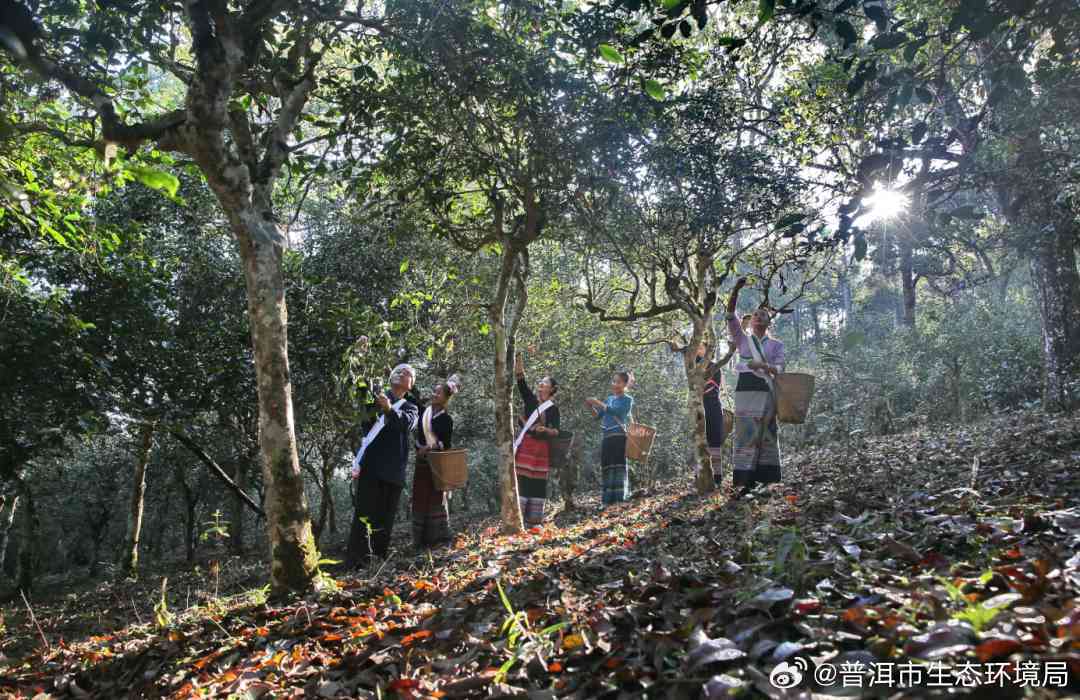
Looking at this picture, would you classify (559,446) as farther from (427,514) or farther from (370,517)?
(370,517)

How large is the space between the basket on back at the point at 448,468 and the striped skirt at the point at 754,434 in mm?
3042

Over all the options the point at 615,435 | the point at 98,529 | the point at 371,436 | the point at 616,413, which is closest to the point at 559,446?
the point at 616,413

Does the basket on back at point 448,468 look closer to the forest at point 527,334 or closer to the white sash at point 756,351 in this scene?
the forest at point 527,334

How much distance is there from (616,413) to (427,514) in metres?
3.68

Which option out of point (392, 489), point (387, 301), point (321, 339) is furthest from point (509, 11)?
point (387, 301)

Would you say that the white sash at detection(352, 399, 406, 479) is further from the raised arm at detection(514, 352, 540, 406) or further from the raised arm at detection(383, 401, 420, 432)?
the raised arm at detection(514, 352, 540, 406)

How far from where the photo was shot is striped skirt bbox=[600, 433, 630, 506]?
1069 cm

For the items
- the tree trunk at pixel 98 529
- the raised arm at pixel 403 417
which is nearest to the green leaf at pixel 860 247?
the raised arm at pixel 403 417

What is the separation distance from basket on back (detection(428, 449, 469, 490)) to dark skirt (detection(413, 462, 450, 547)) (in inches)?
21.8

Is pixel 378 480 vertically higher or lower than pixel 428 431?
lower

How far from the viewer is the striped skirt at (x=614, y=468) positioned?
1069 centimetres

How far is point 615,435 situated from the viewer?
34.8 ft

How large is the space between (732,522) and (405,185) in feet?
16.4

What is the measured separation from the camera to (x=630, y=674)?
233cm
